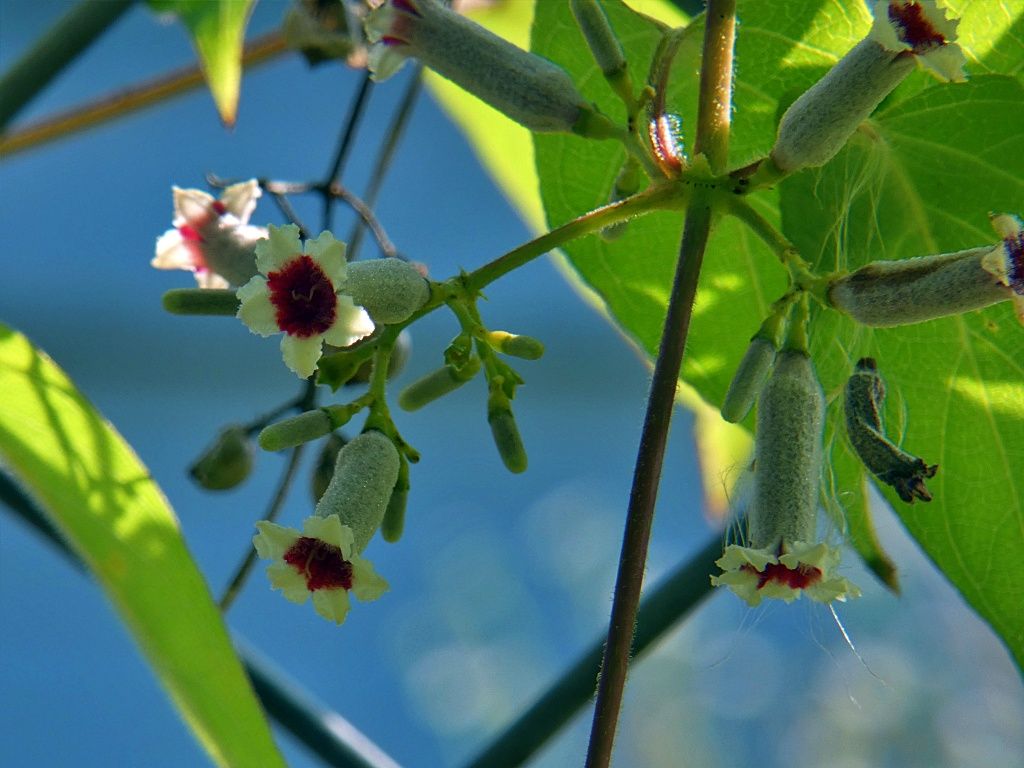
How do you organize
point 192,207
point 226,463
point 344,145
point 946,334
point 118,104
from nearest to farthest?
point 946,334, point 192,207, point 226,463, point 344,145, point 118,104

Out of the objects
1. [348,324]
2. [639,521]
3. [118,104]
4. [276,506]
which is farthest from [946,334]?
[118,104]

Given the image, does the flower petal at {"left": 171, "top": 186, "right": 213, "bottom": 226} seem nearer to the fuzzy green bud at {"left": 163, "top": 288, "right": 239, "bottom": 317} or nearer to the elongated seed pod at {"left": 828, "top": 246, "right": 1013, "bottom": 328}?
the fuzzy green bud at {"left": 163, "top": 288, "right": 239, "bottom": 317}

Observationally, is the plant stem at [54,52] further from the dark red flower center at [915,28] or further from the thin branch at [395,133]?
the dark red flower center at [915,28]

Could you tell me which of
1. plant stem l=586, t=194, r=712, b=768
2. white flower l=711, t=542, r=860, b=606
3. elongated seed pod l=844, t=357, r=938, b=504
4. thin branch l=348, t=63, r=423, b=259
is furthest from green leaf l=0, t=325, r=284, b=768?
thin branch l=348, t=63, r=423, b=259

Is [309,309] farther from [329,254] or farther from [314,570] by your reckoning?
[314,570]

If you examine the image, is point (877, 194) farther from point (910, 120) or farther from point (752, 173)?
point (752, 173)

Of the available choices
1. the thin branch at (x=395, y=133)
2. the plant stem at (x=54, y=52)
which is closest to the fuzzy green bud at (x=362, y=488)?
the plant stem at (x=54, y=52)
